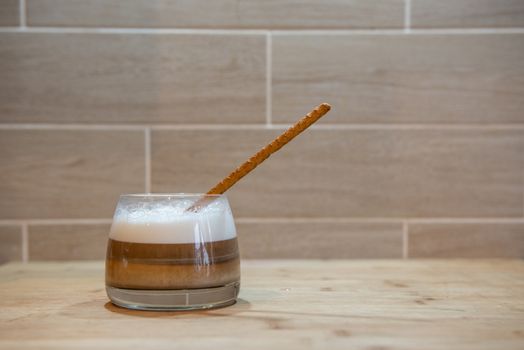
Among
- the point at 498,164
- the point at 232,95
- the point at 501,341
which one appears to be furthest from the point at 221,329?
the point at 498,164

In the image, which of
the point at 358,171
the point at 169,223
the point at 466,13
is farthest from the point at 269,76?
the point at 169,223

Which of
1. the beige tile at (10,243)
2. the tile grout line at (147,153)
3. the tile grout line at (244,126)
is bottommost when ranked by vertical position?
the beige tile at (10,243)

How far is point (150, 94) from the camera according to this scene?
96 cm

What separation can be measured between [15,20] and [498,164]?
914mm

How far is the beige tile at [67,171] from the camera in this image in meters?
0.96

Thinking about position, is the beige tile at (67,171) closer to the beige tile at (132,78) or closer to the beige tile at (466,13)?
the beige tile at (132,78)

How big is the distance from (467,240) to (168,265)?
66cm

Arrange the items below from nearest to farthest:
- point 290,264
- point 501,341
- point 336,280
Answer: point 501,341 < point 336,280 < point 290,264

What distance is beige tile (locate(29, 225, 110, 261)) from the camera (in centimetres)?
97

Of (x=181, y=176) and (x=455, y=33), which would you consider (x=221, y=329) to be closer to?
(x=181, y=176)

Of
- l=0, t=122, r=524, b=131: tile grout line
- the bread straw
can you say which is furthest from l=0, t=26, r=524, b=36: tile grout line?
the bread straw

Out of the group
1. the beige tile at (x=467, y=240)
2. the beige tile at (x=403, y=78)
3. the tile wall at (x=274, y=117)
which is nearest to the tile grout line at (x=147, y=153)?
the tile wall at (x=274, y=117)

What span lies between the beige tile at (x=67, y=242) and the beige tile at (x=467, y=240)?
0.58 metres

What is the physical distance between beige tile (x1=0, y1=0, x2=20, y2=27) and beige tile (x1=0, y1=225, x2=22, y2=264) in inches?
14.4
